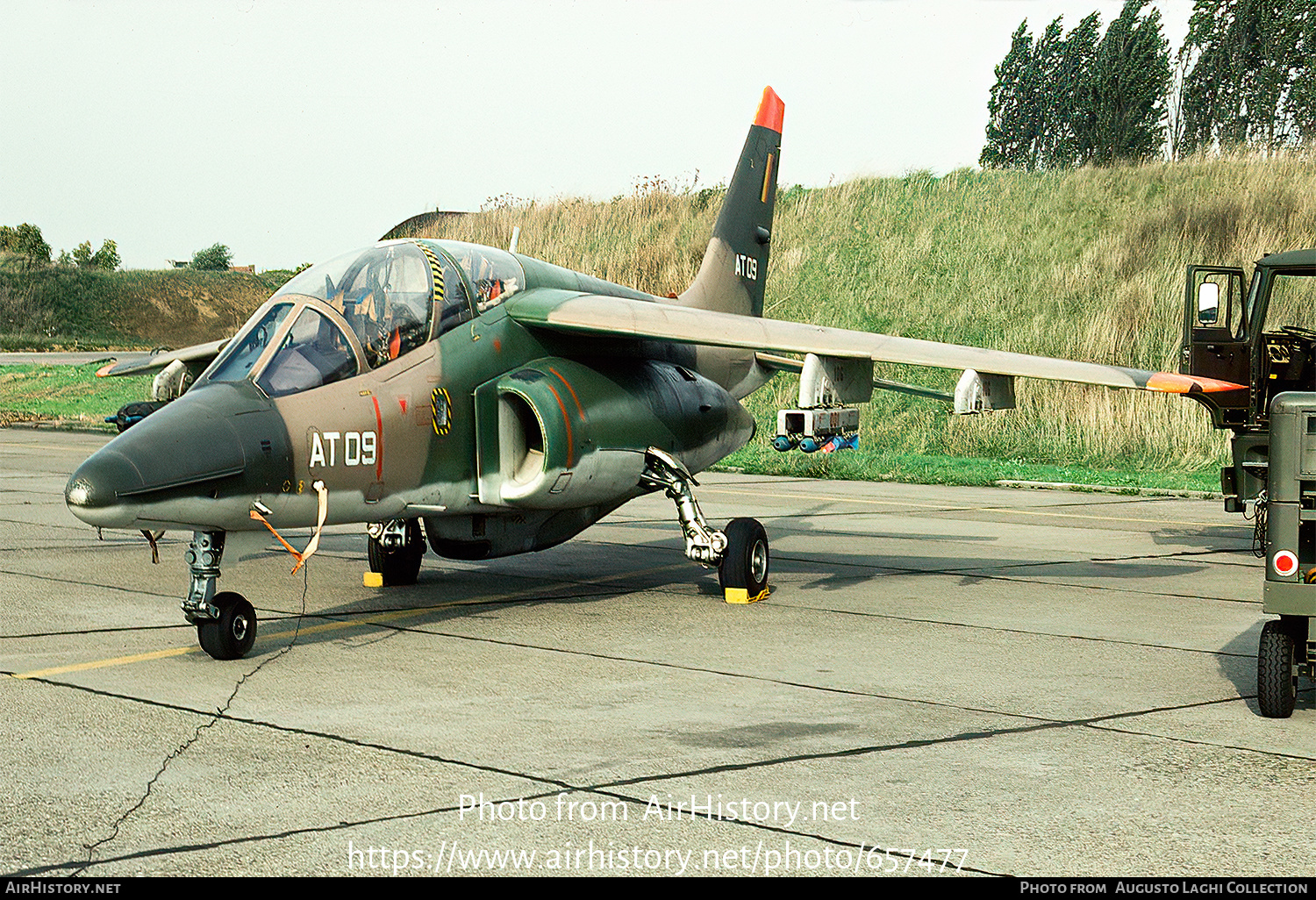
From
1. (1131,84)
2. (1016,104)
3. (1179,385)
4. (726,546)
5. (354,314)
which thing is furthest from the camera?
(1016,104)

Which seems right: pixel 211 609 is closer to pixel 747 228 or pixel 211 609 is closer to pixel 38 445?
pixel 747 228

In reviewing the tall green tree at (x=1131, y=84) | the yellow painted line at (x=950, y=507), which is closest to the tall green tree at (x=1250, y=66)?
the tall green tree at (x=1131, y=84)

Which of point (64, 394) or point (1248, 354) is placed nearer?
point (1248, 354)

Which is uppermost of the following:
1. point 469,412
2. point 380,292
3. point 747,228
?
point 747,228

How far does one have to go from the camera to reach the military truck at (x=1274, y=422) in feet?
22.8

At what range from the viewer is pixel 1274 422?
706 cm

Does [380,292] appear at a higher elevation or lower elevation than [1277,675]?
higher

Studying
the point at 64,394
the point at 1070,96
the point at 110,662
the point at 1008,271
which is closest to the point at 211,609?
the point at 110,662

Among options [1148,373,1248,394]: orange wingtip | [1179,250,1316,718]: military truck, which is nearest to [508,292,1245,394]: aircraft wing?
[1148,373,1248,394]: orange wingtip

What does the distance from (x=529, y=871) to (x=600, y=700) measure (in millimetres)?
2751

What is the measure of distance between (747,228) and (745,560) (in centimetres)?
519

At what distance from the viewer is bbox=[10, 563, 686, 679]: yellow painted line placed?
8195 mm

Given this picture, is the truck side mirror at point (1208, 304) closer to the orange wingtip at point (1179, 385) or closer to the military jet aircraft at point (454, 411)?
A: the orange wingtip at point (1179, 385)

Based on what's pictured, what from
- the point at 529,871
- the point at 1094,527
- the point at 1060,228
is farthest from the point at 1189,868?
the point at 1060,228
